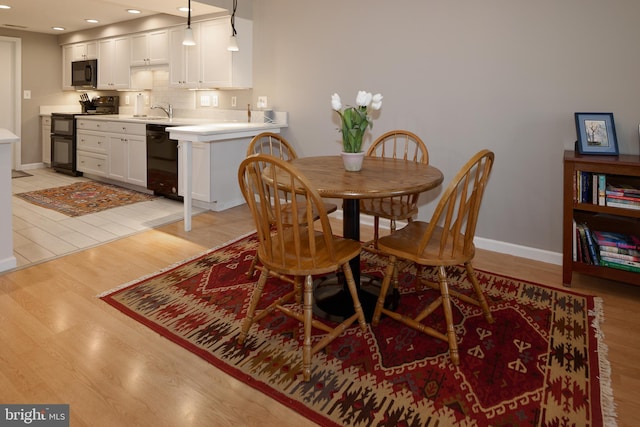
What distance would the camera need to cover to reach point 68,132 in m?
6.01

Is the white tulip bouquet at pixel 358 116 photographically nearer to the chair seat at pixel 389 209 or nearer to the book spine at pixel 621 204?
the chair seat at pixel 389 209

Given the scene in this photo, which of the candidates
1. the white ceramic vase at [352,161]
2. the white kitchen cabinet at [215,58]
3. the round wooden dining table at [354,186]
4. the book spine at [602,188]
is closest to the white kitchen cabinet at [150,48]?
the white kitchen cabinet at [215,58]

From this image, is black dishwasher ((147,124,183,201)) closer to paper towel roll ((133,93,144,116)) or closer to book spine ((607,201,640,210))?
paper towel roll ((133,93,144,116))

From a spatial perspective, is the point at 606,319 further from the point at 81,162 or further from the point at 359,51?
the point at 81,162

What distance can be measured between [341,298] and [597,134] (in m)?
1.83

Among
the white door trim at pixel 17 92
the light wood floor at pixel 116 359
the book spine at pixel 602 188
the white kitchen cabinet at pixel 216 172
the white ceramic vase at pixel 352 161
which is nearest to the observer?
the light wood floor at pixel 116 359

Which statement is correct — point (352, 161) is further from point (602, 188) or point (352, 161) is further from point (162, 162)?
point (162, 162)

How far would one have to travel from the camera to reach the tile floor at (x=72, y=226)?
10.2ft

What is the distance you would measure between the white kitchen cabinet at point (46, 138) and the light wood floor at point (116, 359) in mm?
4483

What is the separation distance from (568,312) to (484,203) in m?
1.15

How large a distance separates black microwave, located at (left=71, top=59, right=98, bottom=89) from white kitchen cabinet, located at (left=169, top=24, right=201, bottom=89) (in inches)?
74.3

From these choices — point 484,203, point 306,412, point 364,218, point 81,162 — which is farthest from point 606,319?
point 81,162

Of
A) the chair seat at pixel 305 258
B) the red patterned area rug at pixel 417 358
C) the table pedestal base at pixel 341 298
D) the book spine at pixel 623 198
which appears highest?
the book spine at pixel 623 198

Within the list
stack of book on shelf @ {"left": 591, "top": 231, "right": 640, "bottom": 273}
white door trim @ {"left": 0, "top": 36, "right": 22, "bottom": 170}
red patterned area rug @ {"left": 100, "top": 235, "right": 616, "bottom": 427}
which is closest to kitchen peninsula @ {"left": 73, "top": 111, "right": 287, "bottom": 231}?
red patterned area rug @ {"left": 100, "top": 235, "right": 616, "bottom": 427}
